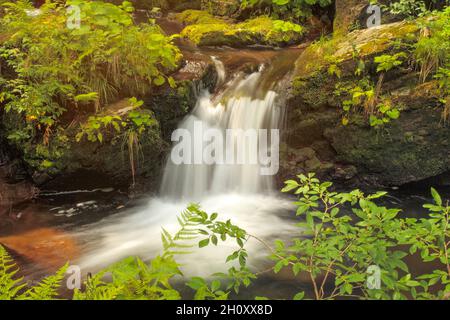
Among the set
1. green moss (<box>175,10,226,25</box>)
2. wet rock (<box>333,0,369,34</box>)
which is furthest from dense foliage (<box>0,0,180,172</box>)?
green moss (<box>175,10,226,25</box>)

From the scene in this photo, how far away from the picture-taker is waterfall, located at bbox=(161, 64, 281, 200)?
6.32m

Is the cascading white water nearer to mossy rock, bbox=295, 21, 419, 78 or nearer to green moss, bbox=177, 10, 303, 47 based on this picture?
mossy rock, bbox=295, 21, 419, 78

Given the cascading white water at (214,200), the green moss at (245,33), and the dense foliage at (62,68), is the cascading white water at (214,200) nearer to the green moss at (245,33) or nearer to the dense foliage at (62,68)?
the dense foliage at (62,68)

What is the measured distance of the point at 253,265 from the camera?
4.18 m

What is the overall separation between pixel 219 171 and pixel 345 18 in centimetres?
463

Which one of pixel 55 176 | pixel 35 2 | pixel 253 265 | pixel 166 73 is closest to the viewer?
pixel 253 265

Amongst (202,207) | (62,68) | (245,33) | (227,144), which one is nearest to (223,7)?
(245,33)

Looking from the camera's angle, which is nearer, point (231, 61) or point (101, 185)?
point (101, 185)

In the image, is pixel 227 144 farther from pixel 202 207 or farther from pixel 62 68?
pixel 62 68

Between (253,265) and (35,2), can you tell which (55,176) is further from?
(35,2)

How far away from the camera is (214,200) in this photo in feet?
20.2

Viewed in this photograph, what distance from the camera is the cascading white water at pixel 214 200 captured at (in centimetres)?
449

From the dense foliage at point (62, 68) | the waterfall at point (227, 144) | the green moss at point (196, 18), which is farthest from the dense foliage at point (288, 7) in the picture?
the dense foliage at point (62, 68)
